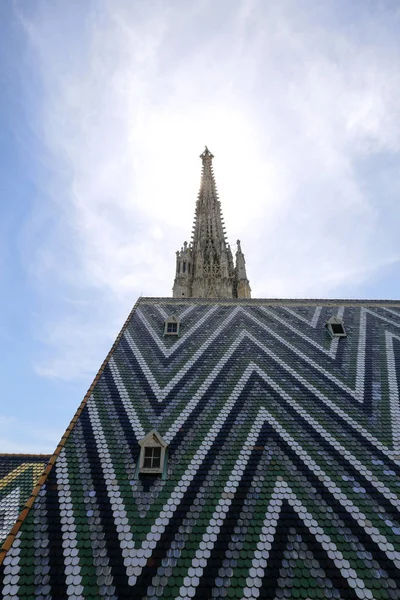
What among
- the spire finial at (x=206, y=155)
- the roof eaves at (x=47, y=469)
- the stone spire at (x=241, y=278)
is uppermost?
the spire finial at (x=206, y=155)

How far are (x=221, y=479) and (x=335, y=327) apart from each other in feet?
21.4

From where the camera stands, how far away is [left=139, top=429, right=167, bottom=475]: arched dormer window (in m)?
5.80

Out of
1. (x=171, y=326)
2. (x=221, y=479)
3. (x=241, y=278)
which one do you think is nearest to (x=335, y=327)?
(x=171, y=326)

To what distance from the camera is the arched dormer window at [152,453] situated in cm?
580

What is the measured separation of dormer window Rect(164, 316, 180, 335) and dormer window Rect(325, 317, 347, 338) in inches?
185

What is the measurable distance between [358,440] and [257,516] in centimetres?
266

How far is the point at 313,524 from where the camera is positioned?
500 cm

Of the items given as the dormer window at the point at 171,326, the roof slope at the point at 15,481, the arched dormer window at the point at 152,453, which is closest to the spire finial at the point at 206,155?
the dormer window at the point at 171,326

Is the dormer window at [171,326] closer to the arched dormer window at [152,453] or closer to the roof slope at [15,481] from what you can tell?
the arched dormer window at [152,453]

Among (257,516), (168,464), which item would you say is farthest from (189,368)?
(257,516)

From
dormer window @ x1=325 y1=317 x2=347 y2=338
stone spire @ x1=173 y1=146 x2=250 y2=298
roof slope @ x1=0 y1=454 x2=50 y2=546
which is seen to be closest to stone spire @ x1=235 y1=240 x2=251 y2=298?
stone spire @ x1=173 y1=146 x2=250 y2=298

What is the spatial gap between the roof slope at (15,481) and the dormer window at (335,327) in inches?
390

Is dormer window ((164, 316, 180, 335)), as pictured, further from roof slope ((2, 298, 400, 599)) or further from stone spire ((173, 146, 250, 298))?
stone spire ((173, 146, 250, 298))

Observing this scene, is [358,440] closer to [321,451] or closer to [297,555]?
[321,451]
